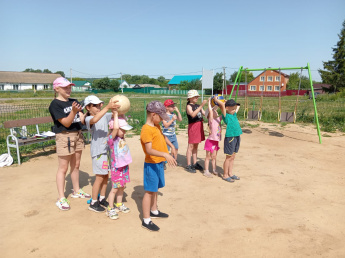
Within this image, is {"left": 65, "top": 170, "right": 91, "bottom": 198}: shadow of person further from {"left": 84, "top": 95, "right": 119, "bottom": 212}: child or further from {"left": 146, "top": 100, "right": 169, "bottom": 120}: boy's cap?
{"left": 146, "top": 100, "right": 169, "bottom": 120}: boy's cap

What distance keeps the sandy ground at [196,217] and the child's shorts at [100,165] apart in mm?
631

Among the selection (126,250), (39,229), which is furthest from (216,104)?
(39,229)

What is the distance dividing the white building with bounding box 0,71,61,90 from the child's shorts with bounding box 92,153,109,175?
6389 cm

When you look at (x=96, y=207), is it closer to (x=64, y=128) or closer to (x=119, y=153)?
(x=119, y=153)

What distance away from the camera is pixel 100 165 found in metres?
3.53

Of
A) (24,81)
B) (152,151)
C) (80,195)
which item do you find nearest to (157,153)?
(152,151)

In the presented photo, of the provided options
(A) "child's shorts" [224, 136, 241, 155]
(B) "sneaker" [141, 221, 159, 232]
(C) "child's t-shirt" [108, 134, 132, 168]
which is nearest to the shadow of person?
(C) "child's t-shirt" [108, 134, 132, 168]

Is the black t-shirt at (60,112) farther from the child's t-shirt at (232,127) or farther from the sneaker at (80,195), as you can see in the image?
the child's t-shirt at (232,127)

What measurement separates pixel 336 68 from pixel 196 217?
163ft

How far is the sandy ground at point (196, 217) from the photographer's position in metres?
2.91

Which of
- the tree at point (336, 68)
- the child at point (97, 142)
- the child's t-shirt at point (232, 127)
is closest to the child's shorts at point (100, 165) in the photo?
the child at point (97, 142)

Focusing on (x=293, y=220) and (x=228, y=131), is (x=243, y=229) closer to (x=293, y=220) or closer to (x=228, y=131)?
(x=293, y=220)

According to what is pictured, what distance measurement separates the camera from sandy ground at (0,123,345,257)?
2910 millimetres

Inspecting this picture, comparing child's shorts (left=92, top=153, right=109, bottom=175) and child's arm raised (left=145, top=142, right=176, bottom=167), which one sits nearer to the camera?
child's arm raised (left=145, top=142, right=176, bottom=167)
